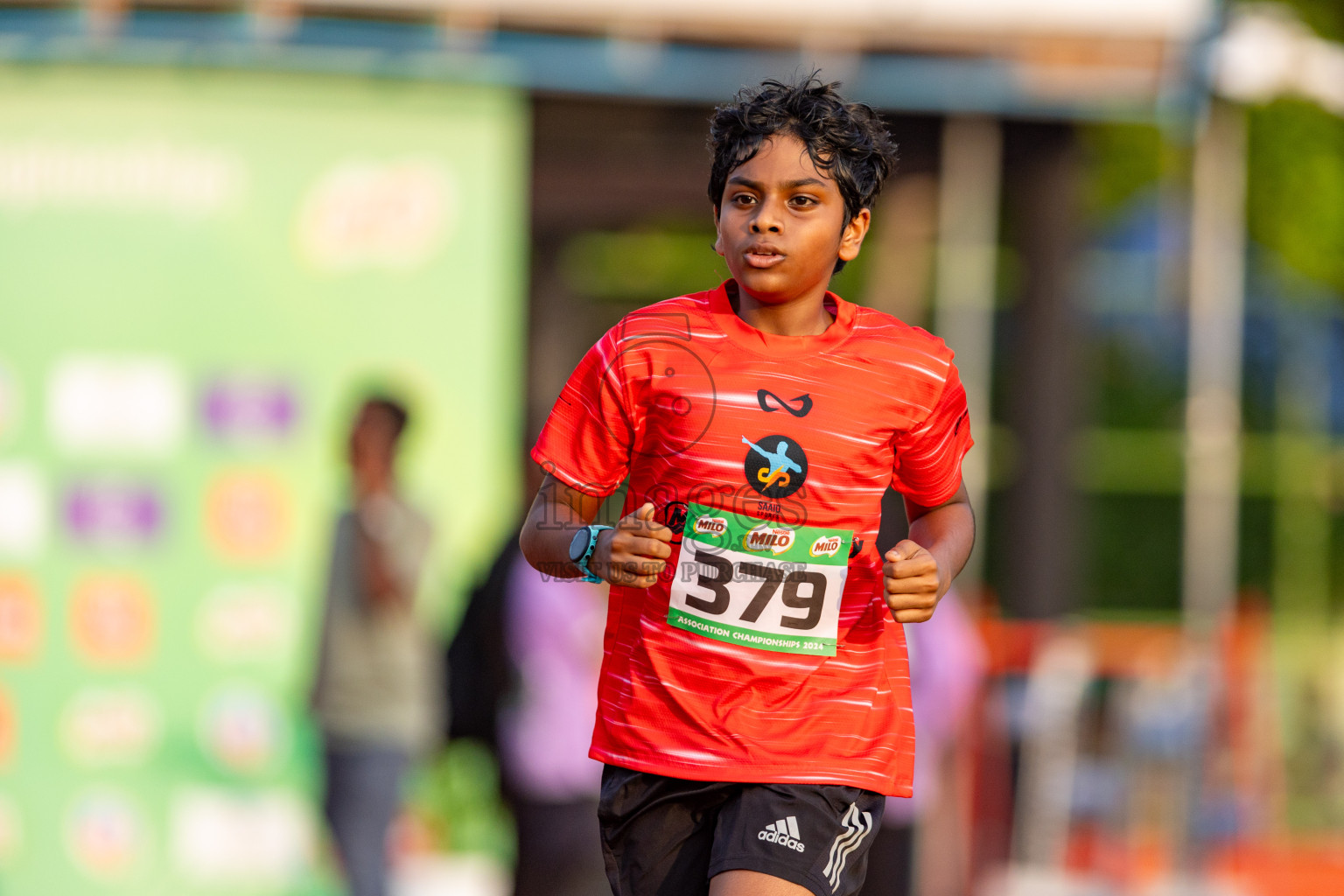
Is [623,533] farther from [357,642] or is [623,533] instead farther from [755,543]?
[357,642]

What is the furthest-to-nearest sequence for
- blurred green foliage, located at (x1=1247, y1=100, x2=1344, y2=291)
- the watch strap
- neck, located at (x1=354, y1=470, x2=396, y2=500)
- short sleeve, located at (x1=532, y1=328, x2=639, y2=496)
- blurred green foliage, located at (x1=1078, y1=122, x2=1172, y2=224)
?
1. blurred green foliage, located at (x1=1078, y1=122, x2=1172, y2=224)
2. blurred green foliage, located at (x1=1247, y1=100, x2=1344, y2=291)
3. neck, located at (x1=354, y1=470, x2=396, y2=500)
4. short sleeve, located at (x1=532, y1=328, x2=639, y2=496)
5. the watch strap

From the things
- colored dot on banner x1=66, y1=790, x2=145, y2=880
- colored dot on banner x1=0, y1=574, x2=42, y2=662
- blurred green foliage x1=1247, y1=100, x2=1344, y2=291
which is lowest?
colored dot on banner x1=66, y1=790, x2=145, y2=880

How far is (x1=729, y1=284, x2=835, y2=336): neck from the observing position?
3061 millimetres

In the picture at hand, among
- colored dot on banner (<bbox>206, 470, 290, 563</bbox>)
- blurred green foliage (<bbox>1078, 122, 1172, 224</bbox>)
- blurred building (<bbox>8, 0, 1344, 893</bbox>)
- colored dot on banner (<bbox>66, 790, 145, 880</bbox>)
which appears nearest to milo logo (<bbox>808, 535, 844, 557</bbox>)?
blurred building (<bbox>8, 0, 1344, 893</bbox>)

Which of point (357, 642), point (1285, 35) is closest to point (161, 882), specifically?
point (357, 642)

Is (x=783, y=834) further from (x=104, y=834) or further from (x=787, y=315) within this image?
(x=104, y=834)

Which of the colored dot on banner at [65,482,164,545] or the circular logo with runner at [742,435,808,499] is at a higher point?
the circular logo with runner at [742,435,808,499]

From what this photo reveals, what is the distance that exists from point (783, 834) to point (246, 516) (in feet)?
16.7

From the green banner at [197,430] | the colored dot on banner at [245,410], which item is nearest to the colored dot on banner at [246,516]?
the green banner at [197,430]

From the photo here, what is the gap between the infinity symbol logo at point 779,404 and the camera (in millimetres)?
2982

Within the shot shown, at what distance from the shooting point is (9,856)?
7391mm

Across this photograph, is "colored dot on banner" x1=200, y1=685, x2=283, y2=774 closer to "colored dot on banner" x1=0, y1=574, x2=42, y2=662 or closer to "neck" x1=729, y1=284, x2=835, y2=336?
"colored dot on banner" x1=0, y1=574, x2=42, y2=662

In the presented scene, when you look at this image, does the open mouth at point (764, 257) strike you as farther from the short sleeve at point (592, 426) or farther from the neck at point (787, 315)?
the short sleeve at point (592, 426)

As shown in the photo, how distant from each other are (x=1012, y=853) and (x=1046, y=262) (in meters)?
3.06
